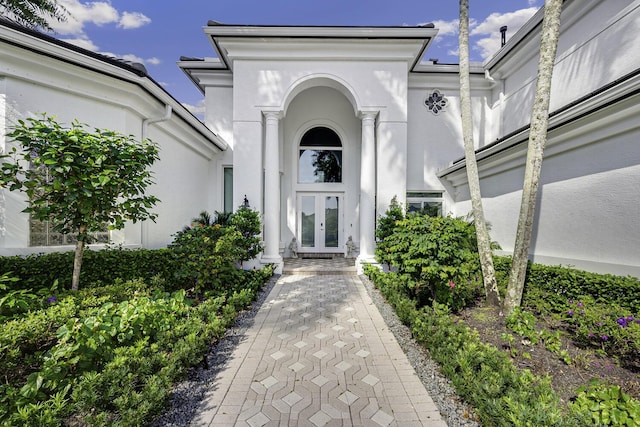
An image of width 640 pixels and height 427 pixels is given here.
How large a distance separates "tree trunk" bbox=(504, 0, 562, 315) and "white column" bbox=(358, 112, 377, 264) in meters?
4.55

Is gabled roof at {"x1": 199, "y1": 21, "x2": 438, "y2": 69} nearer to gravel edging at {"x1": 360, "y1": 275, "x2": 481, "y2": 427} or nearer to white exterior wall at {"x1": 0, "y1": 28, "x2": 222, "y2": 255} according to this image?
white exterior wall at {"x1": 0, "y1": 28, "x2": 222, "y2": 255}

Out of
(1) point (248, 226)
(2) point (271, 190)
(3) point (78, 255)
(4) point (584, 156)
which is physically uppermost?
(4) point (584, 156)

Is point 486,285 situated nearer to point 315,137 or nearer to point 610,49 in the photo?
point 610,49

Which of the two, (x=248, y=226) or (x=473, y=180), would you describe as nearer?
(x=473, y=180)

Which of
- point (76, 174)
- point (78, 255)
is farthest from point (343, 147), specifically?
point (78, 255)

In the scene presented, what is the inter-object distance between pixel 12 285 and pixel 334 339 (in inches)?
217

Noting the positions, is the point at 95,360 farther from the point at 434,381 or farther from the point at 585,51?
the point at 585,51

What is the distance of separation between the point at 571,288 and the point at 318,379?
15.6ft

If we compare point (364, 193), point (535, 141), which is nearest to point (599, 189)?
point (535, 141)

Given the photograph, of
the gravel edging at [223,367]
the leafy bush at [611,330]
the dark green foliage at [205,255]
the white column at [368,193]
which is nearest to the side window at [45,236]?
the dark green foliage at [205,255]

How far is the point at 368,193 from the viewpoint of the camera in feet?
29.0

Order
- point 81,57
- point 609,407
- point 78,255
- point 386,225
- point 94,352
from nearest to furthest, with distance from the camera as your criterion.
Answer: point 609,407 → point 94,352 → point 78,255 → point 81,57 → point 386,225

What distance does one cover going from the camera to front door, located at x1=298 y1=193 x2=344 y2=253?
11766 millimetres

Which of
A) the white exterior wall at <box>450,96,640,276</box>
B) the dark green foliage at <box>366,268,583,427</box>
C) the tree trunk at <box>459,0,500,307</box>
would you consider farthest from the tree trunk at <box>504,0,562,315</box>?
the dark green foliage at <box>366,268,583,427</box>
